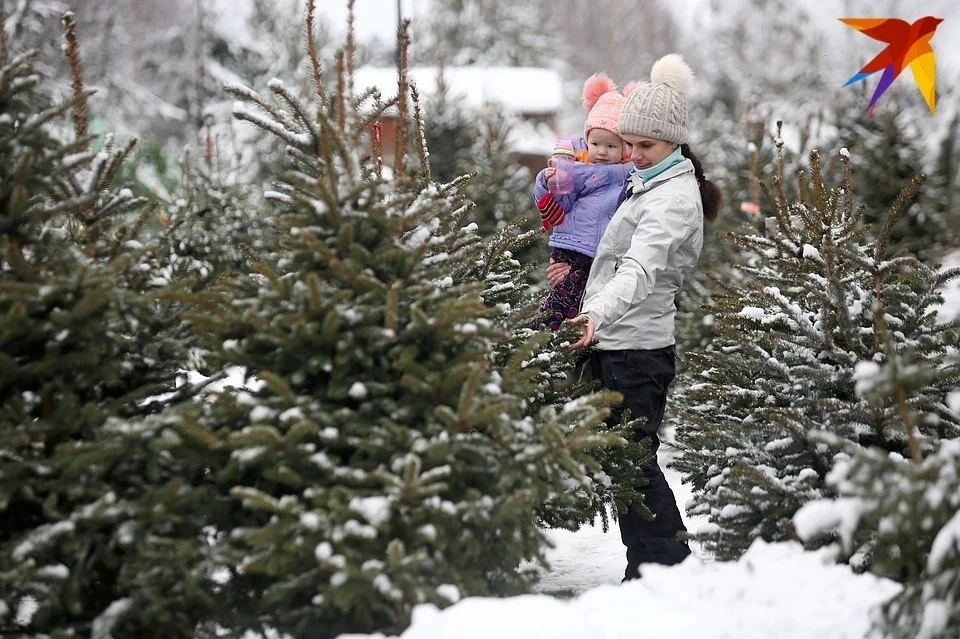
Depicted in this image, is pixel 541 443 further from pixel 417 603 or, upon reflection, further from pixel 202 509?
pixel 202 509

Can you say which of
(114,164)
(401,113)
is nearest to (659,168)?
(401,113)

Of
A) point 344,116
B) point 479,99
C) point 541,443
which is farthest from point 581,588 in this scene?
point 479,99

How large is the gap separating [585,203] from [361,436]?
2.20 metres

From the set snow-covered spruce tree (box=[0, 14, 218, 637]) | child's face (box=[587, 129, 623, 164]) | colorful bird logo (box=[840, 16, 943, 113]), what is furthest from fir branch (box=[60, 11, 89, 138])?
colorful bird logo (box=[840, 16, 943, 113])

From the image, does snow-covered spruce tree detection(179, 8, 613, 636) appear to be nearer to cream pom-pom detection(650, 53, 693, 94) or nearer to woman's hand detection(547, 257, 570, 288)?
woman's hand detection(547, 257, 570, 288)

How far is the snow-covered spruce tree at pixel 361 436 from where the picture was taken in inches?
108

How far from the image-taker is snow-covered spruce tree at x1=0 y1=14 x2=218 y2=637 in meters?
2.75

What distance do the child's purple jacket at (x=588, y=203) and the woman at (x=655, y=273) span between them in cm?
31

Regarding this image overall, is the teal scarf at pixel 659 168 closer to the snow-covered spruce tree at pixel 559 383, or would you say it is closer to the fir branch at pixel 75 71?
the snow-covered spruce tree at pixel 559 383

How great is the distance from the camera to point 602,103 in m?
4.81

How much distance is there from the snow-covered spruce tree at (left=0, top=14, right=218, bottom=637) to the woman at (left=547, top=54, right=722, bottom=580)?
189 centimetres

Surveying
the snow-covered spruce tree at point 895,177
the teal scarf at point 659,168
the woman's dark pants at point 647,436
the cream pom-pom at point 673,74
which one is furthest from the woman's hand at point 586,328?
the snow-covered spruce tree at point 895,177

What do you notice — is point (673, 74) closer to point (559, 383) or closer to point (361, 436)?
point (559, 383)

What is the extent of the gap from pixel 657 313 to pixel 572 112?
48904 mm
